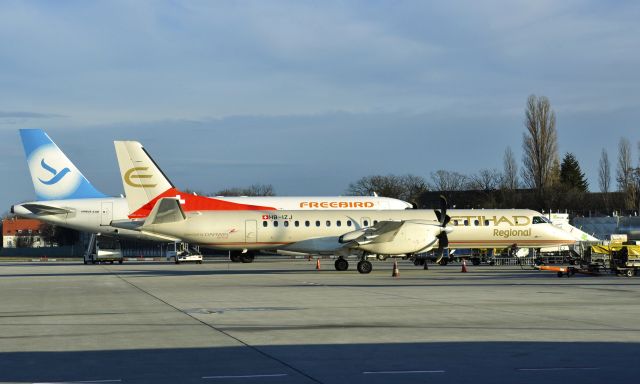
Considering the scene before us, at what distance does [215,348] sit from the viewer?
1290 cm

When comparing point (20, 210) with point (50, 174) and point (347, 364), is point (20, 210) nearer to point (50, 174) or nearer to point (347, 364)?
point (50, 174)

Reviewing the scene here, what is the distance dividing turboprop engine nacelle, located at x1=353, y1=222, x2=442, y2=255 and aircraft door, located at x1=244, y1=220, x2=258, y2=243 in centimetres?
480

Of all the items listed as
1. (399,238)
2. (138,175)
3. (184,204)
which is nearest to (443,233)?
(399,238)

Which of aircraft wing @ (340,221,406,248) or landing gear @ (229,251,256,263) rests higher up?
aircraft wing @ (340,221,406,248)

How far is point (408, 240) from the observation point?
36.7 meters

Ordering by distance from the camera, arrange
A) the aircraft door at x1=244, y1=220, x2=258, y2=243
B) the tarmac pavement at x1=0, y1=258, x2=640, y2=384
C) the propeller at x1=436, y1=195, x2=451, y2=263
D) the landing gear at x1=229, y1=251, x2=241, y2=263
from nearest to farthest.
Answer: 1. the tarmac pavement at x1=0, y1=258, x2=640, y2=384
2. the propeller at x1=436, y1=195, x2=451, y2=263
3. the aircraft door at x1=244, y1=220, x2=258, y2=243
4. the landing gear at x1=229, y1=251, x2=241, y2=263

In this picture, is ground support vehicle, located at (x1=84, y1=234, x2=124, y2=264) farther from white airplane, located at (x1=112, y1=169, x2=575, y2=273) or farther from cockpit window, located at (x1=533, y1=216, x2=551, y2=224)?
cockpit window, located at (x1=533, y1=216, x2=551, y2=224)

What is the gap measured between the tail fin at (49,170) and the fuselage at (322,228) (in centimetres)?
1808

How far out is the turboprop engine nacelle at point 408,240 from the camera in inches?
1444

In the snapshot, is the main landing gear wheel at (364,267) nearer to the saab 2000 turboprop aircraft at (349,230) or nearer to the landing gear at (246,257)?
the saab 2000 turboprop aircraft at (349,230)

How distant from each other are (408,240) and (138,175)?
49.7 ft

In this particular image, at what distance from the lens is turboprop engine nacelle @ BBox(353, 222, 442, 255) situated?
36688 millimetres

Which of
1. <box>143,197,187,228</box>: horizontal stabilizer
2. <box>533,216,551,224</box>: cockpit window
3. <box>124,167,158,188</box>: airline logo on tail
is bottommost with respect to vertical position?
<box>533,216,551,224</box>: cockpit window

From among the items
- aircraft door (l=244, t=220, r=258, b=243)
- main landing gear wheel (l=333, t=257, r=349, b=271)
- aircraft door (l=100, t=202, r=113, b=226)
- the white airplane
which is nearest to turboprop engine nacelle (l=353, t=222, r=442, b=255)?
the white airplane
